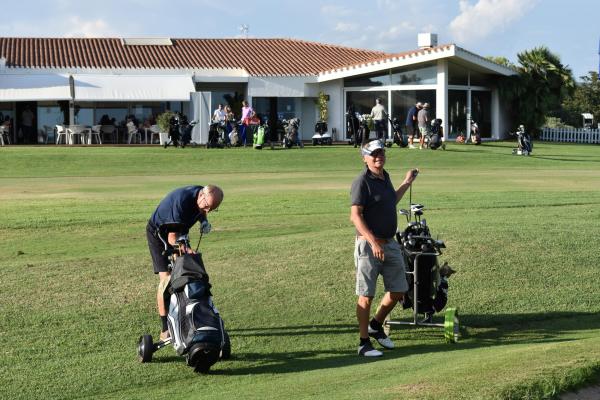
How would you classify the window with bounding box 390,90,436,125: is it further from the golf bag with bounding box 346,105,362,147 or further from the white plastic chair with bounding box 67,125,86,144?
the white plastic chair with bounding box 67,125,86,144

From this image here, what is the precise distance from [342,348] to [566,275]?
3917 millimetres

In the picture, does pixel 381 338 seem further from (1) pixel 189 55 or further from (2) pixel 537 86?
(1) pixel 189 55

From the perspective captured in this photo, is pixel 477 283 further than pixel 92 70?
No

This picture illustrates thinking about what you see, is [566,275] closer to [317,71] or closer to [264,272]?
[264,272]

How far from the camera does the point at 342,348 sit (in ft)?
29.8

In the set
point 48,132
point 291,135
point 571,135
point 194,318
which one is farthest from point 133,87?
point 194,318

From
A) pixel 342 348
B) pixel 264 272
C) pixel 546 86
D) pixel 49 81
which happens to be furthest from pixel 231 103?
pixel 342 348

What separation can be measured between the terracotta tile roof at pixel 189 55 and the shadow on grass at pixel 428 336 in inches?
1250

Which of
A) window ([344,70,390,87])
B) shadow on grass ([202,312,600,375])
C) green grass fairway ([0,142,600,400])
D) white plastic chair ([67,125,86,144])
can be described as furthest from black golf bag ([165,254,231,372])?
window ([344,70,390,87])

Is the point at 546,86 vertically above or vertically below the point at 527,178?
above

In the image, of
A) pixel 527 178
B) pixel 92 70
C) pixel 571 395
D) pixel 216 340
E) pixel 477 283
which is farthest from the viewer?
pixel 92 70

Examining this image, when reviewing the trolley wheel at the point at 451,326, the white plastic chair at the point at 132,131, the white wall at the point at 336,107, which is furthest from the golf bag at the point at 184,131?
the trolley wheel at the point at 451,326

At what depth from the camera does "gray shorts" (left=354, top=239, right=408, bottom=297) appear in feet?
28.0

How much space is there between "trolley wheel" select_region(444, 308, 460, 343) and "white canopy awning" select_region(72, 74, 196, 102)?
29.5 meters
